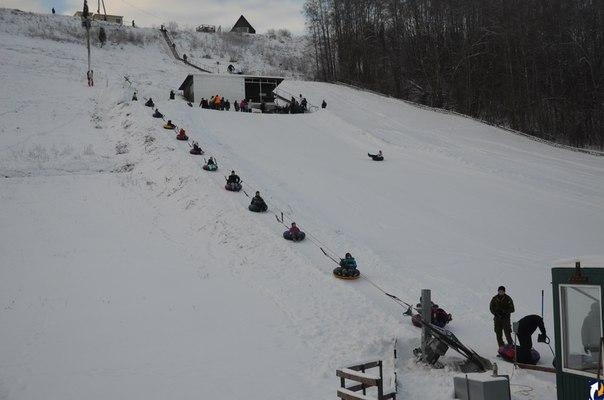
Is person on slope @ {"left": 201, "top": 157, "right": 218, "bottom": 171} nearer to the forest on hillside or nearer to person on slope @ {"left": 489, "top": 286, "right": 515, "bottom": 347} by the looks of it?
person on slope @ {"left": 489, "top": 286, "right": 515, "bottom": 347}

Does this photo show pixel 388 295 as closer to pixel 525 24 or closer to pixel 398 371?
pixel 398 371

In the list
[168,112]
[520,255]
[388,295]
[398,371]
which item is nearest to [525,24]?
[168,112]

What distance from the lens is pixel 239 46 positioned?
75.1m

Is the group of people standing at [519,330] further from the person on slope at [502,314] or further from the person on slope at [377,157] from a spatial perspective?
the person on slope at [377,157]

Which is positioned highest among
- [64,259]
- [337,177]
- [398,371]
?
[337,177]

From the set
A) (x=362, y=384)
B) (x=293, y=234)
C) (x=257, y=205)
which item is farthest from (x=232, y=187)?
(x=362, y=384)

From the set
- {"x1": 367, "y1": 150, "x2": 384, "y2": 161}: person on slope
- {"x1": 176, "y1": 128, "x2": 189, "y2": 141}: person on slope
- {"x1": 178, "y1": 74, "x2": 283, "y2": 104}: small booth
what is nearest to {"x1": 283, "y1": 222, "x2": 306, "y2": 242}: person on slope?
{"x1": 367, "y1": 150, "x2": 384, "y2": 161}: person on slope

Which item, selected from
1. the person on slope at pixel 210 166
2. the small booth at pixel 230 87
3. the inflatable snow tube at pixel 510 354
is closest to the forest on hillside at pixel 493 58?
the small booth at pixel 230 87

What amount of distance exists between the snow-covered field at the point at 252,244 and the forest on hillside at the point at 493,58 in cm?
1233

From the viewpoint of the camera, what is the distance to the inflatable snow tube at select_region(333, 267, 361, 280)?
14.3m

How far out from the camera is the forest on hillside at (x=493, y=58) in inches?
1764

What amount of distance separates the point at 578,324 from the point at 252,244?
10.3 m

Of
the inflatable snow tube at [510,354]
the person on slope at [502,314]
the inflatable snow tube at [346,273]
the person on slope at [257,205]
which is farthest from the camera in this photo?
the person on slope at [257,205]

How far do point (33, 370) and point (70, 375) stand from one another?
728 mm
